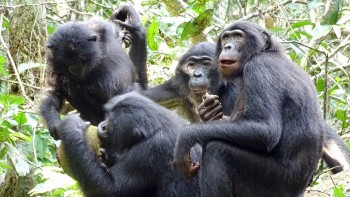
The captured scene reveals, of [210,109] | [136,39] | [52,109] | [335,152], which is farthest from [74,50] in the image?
[335,152]

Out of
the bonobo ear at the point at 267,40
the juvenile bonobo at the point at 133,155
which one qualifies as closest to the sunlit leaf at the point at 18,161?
the juvenile bonobo at the point at 133,155

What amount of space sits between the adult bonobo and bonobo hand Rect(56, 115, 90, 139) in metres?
1.14

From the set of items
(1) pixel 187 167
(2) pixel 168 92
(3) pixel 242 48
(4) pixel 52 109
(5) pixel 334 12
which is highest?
(5) pixel 334 12

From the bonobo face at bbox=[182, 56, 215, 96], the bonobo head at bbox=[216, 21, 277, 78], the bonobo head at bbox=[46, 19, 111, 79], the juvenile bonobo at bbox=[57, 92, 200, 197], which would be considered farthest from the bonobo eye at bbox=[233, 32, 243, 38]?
the bonobo head at bbox=[46, 19, 111, 79]

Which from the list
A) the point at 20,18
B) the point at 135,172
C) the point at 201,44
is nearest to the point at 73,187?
the point at 135,172

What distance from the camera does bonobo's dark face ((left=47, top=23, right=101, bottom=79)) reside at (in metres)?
7.79

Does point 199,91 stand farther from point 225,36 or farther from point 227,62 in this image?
point 227,62

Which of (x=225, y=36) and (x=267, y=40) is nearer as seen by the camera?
(x=267, y=40)

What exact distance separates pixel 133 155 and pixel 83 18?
214 inches

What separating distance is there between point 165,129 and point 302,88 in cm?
132

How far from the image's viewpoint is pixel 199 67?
28.4 feet

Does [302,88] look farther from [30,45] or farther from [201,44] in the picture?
[30,45]

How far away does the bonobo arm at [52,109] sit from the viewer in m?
7.57

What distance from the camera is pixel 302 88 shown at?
20.9 feet
